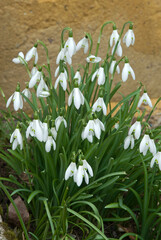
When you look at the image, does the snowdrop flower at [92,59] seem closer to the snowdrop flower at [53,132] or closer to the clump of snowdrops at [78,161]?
the clump of snowdrops at [78,161]

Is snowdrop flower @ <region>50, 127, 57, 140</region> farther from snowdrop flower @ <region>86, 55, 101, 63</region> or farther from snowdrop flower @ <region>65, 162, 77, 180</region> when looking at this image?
snowdrop flower @ <region>86, 55, 101, 63</region>

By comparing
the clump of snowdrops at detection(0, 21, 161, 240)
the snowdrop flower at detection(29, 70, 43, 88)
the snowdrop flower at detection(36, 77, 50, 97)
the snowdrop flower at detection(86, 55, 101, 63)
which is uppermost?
the snowdrop flower at detection(86, 55, 101, 63)

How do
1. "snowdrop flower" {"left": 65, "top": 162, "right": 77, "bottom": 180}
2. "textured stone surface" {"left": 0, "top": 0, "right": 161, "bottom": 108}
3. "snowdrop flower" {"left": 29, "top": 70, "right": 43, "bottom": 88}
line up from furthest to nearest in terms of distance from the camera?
"textured stone surface" {"left": 0, "top": 0, "right": 161, "bottom": 108}
"snowdrop flower" {"left": 29, "top": 70, "right": 43, "bottom": 88}
"snowdrop flower" {"left": 65, "top": 162, "right": 77, "bottom": 180}

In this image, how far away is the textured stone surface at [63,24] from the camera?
13.3 feet

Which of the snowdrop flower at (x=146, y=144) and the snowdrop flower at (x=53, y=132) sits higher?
the snowdrop flower at (x=53, y=132)

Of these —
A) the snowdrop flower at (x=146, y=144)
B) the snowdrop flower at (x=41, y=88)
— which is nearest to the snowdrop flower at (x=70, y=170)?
the snowdrop flower at (x=146, y=144)

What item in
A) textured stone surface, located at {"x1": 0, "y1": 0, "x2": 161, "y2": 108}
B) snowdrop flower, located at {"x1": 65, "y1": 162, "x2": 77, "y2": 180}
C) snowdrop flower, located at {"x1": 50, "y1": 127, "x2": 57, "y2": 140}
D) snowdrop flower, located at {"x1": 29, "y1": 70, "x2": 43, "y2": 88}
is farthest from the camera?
textured stone surface, located at {"x1": 0, "y1": 0, "x2": 161, "y2": 108}

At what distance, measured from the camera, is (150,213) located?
2646 millimetres

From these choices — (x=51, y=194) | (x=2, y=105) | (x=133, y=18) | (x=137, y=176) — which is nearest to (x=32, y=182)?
(x=51, y=194)

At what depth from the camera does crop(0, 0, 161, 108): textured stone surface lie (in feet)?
13.3

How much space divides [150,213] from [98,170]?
17.1 inches

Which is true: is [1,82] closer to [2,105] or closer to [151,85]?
[2,105]

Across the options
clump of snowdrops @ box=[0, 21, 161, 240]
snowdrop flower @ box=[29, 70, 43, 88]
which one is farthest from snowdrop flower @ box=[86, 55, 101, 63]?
snowdrop flower @ box=[29, 70, 43, 88]

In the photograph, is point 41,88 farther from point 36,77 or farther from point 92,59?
point 92,59
